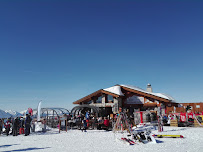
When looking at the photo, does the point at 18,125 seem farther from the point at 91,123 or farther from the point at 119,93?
the point at 119,93

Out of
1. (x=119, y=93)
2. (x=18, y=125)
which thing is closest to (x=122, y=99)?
(x=119, y=93)

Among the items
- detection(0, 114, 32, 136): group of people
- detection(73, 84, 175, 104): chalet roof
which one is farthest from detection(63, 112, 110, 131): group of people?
detection(73, 84, 175, 104): chalet roof

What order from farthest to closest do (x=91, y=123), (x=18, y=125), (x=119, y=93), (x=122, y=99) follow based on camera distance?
(x=122, y=99), (x=119, y=93), (x=91, y=123), (x=18, y=125)

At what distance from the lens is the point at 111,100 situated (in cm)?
2384

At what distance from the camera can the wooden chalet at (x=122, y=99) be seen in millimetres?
22375

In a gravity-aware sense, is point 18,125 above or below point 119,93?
below

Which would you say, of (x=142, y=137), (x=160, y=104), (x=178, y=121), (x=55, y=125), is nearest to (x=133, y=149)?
(x=142, y=137)

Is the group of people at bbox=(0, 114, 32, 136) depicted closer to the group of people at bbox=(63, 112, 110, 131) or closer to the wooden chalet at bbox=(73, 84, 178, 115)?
the group of people at bbox=(63, 112, 110, 131)

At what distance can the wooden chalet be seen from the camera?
22.4m

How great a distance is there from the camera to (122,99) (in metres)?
24.2

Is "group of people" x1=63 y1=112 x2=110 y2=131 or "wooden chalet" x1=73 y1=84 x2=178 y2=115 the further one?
"wooden chalet" x1=73 y1=84 x2=178 y2=115

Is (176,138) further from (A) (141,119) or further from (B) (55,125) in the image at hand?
(B) (55,125)

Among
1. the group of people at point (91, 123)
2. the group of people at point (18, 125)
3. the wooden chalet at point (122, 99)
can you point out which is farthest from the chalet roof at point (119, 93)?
the group of people at point (18, 125)

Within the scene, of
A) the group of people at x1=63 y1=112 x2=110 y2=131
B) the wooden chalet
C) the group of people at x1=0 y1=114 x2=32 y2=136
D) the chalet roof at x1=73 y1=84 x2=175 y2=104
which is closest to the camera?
the group of people at x1=0 y1=114 x2=32 y2=136
